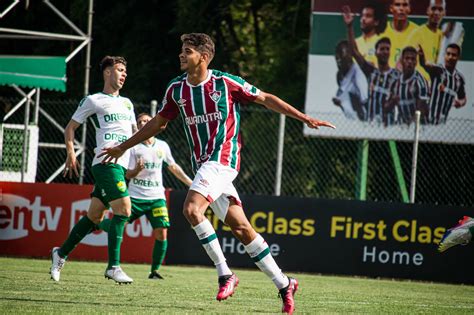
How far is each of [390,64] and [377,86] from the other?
0.46m

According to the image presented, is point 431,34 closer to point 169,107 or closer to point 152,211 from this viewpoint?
point 152,211

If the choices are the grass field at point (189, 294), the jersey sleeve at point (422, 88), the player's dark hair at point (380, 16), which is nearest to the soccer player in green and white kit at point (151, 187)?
the grass field at point (189, 294)

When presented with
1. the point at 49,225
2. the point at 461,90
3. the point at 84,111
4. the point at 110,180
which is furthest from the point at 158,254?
the point at 461,90

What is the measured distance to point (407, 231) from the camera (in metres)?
14.4

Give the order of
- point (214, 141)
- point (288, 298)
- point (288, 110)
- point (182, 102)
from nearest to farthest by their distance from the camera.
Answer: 1. point (288, 298)
2. point (288, 110)
3. point (214, 141)
4. point (182, 102)

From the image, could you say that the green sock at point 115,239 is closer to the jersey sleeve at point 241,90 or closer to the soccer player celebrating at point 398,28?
the jersey sleeve at point 241,90

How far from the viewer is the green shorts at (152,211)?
473 inches

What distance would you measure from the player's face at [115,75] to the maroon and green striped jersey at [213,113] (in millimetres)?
2355

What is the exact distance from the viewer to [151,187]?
40.0 ft

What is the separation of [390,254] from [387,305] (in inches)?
216

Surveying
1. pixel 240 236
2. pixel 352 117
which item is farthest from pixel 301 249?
pixel 240 236

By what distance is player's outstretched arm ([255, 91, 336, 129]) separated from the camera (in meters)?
7.81

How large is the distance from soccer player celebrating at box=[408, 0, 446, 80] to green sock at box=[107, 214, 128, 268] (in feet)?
27.8

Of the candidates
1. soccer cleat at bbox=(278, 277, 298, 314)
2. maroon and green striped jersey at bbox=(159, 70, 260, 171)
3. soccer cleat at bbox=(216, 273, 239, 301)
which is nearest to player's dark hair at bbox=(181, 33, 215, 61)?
maroon and green striped jersey at bbox=(159, 70, 260, 171)
